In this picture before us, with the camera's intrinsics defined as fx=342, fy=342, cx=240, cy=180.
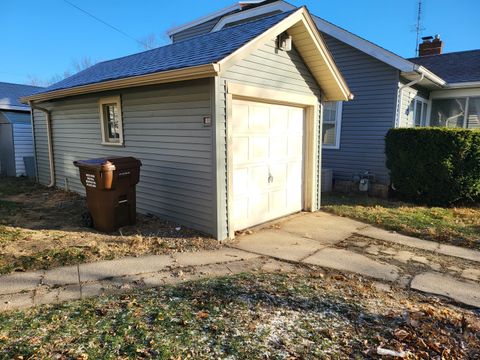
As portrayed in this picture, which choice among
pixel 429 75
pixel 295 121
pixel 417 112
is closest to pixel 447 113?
pixel 417 112

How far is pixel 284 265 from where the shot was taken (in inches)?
184

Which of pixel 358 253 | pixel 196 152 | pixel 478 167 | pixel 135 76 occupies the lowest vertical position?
pixel 358 253

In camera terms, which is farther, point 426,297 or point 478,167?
point 478,167

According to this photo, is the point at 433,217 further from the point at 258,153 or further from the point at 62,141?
the point at 62,141

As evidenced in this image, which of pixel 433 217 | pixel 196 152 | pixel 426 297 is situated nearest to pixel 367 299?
pixel 426 297

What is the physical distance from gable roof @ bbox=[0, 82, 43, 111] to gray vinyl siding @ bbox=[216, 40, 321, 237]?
398 inches

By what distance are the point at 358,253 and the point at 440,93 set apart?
9384mm

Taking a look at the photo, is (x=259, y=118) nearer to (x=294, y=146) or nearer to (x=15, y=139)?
(x=294, y=146)

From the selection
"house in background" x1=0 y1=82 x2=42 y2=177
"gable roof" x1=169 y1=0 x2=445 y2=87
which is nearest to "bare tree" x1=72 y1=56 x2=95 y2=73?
"house in background" x1=0 y1=82 x2=42 y2=177

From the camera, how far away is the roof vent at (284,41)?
627cm

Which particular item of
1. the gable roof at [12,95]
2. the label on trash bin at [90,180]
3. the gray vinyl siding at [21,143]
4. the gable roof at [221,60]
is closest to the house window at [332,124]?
the gable roof at [221,60]

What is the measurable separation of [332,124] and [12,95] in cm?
1375

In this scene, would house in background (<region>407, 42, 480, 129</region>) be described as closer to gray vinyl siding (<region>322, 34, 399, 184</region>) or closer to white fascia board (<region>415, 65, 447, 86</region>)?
white fascia board (<region>415, 65, 447, 86</region>)

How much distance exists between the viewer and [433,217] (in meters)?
7.38
